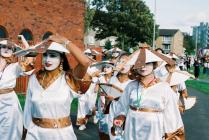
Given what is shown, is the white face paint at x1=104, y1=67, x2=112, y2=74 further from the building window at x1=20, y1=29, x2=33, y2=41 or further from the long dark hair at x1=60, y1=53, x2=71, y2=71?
the building window at x1=20, y1=29, x2=33, y2=41

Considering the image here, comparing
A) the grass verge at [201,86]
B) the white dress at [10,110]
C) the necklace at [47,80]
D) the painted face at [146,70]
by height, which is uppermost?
the painted face at [146,70]

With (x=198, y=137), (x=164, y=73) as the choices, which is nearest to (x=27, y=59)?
(x=164, y=73)

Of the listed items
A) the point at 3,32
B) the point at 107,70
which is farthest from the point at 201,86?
the point at 107,70

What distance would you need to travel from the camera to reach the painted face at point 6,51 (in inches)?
345

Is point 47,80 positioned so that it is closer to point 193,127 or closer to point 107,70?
point 107,70

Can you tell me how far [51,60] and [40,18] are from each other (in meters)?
17.9

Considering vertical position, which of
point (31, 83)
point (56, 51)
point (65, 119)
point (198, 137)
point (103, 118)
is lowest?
point (198, 137)

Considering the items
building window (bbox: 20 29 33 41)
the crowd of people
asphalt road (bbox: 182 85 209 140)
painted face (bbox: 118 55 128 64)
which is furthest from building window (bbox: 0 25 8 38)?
the crowd of people

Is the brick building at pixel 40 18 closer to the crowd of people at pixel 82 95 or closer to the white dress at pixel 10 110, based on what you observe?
the white dress at pixel 10 110

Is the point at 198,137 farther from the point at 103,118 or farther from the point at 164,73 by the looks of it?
the point at 103,118

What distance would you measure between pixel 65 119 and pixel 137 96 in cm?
99

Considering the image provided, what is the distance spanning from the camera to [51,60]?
648 cm

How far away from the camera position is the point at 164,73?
11289 millimetres

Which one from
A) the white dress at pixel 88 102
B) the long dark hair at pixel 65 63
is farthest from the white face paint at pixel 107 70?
the long dark hair at pixel 65 63
